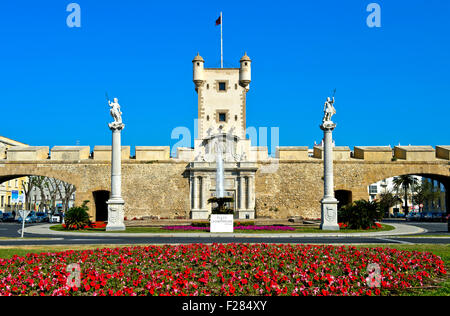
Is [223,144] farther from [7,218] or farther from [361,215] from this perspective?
[7,218]

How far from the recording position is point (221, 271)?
11.5 metres

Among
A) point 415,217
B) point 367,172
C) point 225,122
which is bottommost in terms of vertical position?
point 415,217

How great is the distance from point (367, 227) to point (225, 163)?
20.3 m

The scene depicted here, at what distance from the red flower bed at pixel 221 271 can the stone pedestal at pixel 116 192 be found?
53.0ft

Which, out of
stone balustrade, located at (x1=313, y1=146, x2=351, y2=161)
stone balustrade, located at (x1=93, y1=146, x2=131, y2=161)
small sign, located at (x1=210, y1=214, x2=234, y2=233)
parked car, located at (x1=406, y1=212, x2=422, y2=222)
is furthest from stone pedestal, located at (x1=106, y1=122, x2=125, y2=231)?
parked car, located at (x1=406, y1=212, x2=422, y2=222)

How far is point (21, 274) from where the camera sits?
422 inches

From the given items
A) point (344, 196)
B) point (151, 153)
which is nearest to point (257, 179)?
point (344, 196)

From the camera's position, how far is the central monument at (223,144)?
47562 mm

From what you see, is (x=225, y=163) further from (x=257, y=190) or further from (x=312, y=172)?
(x=312, y=172)

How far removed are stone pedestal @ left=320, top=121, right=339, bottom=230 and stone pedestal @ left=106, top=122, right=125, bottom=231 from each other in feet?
47.2

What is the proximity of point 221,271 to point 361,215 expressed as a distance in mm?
21873

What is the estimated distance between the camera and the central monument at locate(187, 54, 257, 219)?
47562mm
